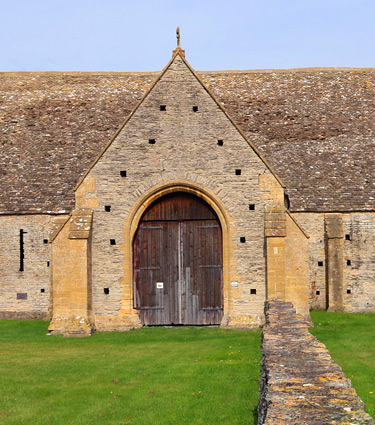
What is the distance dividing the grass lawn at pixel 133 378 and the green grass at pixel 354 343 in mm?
2075

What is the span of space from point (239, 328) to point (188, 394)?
8.87 m

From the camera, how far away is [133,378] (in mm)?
13820

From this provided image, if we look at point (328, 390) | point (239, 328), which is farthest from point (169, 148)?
point (328, 390)

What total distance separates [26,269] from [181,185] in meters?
→ 9.29

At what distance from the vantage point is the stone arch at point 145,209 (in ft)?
70.1

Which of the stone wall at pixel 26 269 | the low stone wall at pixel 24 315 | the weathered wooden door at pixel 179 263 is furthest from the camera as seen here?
the stone wall at pixel 26 269

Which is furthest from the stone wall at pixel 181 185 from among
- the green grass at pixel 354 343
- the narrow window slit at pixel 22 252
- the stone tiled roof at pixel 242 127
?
the narrow window slit at pixel 22 252

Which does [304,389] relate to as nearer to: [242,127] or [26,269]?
[26,269]

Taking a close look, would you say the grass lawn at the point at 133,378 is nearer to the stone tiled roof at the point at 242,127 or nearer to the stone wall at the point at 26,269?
the stone wall at the point at 26,269

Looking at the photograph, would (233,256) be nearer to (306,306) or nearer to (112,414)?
(306,306)

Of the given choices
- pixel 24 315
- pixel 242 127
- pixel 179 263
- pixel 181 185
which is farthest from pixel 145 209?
pixel 242 127

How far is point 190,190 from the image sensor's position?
2172cm

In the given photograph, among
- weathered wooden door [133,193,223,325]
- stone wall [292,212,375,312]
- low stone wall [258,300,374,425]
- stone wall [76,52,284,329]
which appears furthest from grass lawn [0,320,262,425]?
stone wall [292,212,375,312]

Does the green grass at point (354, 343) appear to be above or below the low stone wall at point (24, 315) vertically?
below
